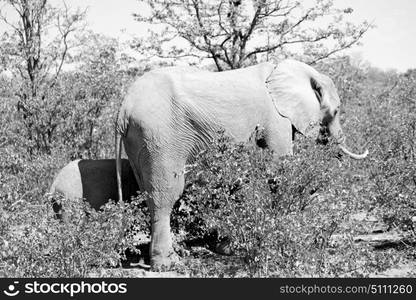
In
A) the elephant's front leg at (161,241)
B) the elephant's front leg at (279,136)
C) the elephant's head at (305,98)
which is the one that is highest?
the elephant's head at (305,98)

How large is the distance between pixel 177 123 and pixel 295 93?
76.3 inches

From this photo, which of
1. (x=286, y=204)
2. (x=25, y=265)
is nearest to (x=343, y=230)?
(x=286, y=204)

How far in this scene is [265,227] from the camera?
555 centimetres

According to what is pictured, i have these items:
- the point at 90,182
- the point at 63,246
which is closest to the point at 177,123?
the point at 90,182

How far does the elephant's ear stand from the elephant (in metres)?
0.06

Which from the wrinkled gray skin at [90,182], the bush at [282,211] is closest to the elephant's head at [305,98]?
the bush at [282,211]

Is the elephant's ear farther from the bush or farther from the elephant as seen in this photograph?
the bush

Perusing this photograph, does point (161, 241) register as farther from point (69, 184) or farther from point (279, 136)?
point (279, 136)

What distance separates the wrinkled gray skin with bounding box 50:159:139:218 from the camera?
784 centimetres

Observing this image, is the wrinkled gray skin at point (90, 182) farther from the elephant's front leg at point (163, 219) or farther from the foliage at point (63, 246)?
the foliage at point (63, 246)

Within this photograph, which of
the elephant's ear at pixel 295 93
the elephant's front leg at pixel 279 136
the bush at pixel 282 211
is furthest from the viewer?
the elephant's ear at pixel 295 93

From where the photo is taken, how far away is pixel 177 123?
768cm

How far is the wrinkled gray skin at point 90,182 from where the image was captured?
7.84m

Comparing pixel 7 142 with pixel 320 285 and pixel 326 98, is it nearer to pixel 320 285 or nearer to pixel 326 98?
pixel 326 98
